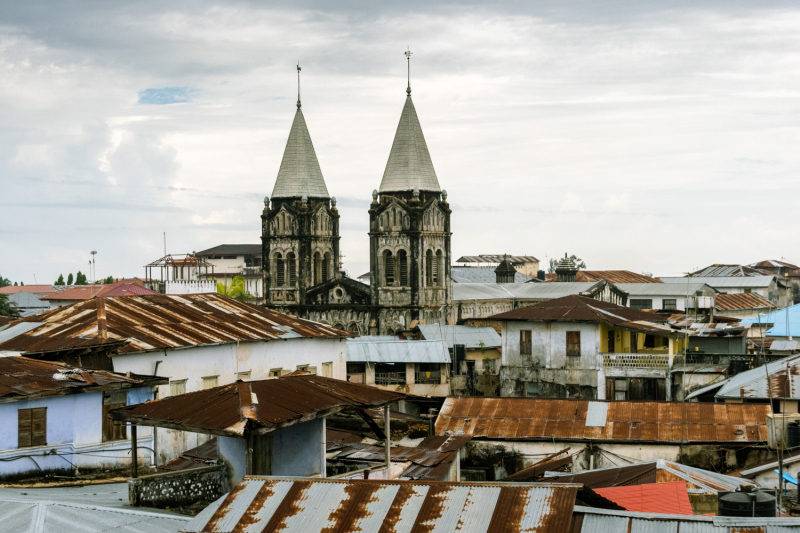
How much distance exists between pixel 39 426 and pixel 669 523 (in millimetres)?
12563

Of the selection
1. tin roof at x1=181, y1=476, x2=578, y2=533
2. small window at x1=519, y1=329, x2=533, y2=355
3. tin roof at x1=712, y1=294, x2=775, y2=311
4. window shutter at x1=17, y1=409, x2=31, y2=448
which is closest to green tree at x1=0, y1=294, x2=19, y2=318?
small window at x1=519, y1=329, x2=533, y2=355

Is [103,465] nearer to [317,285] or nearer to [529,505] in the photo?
[529,505]

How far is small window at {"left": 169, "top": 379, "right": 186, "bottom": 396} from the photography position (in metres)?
26.1

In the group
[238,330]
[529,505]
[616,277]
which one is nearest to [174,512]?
→ [529,505]

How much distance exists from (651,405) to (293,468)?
49.9ft

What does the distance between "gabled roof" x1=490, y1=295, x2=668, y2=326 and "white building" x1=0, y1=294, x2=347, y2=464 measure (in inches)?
346

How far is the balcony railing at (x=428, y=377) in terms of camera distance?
46312 millimetres

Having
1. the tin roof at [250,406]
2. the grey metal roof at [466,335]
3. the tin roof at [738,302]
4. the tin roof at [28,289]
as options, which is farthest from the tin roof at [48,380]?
the tin roof at [28,289]

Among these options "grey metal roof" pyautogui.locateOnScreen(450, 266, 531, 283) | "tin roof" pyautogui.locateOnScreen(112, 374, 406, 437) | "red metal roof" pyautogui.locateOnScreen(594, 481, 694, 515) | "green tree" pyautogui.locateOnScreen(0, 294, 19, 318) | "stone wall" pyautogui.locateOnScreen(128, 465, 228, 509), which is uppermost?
"grey metal roof" pyautogui.locateOnScreen(450, 266, 531, 283)

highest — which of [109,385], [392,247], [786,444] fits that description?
[392,247]

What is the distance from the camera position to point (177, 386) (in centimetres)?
2633

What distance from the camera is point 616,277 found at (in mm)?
98188

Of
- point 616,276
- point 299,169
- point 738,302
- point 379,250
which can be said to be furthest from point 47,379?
point 616,276

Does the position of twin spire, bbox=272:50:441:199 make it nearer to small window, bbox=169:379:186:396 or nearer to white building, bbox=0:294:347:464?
white building, bbox=0:294:347:464
